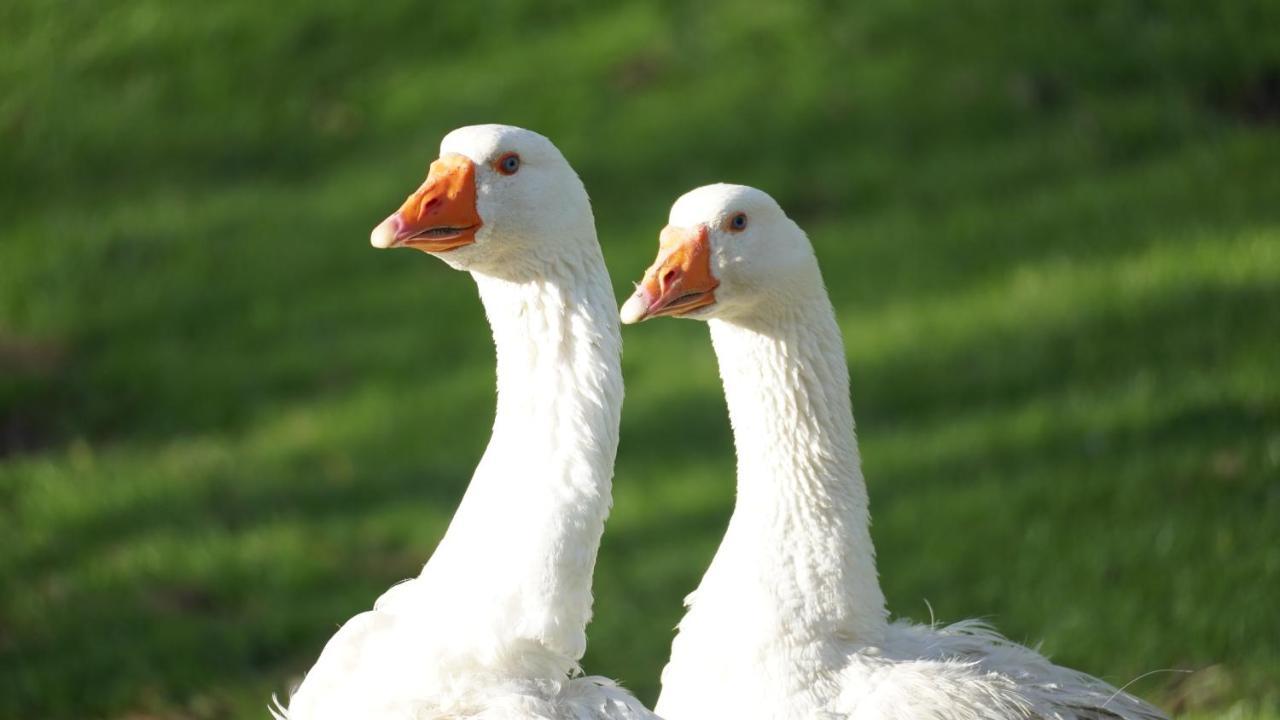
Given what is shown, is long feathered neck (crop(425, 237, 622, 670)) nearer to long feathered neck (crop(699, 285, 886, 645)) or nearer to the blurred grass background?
long feathered neck (crop(699, 285, 886, 645))

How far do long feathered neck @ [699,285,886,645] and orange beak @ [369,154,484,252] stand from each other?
133 centimetres

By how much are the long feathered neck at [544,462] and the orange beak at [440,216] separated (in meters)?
0.22

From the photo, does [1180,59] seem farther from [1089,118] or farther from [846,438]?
[846,438]

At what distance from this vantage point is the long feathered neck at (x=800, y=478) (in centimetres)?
551

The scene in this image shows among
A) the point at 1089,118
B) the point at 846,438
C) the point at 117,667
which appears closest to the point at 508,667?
the point at 846,438

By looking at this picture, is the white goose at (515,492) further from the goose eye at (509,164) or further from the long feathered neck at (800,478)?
the long feathered neck at (800,478)

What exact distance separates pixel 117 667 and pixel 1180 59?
9973 mm

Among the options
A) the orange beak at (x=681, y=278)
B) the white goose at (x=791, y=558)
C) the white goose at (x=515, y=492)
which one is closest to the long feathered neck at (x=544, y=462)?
the white goose at (x=515, y=492)

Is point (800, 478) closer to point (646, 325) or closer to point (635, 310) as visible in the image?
point (635, 310)

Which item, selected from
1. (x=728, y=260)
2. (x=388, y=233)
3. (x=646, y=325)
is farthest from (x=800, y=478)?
(x=646, y=325)

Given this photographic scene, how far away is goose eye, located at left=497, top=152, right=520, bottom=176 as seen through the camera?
16.1 ft

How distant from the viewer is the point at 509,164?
4.93 meters

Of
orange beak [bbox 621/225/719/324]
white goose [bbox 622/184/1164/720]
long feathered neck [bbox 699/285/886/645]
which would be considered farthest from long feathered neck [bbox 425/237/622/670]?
long feathered neck [bbox 699/285/886/645]

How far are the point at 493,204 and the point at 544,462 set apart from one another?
0.74m
